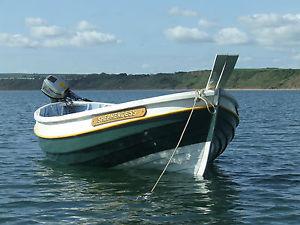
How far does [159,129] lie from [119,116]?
1124 millimetres

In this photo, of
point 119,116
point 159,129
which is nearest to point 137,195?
point 159,129

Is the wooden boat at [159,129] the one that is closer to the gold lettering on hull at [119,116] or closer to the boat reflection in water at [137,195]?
the gold lettering on hull at [119,116]

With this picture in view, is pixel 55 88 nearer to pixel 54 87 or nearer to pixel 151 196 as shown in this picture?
pixel 54 87

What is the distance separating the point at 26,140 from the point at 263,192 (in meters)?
14.4

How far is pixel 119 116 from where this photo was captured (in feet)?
39.4

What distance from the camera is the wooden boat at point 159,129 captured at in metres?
11.5

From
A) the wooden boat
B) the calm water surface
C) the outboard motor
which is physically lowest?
the calm water surface

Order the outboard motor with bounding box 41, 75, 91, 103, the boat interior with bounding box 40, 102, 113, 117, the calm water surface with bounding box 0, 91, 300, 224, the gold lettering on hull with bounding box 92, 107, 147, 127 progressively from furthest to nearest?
the boat interior with bounding box 40, 102, 113, 117 → the outboard motor with bounding box 41, 75, 91, 103 → the gold lettering on hull with bounding box 92, 107, 147, 127 → the calm water surface with bounding box 0, 91, 300, 224

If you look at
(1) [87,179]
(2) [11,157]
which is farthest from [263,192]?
(2) [11,157]

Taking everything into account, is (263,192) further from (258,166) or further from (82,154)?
(82,154)

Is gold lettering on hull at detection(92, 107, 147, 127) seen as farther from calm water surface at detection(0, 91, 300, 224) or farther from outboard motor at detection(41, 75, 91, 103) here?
outboard motor at detection(41, 75, 91, 103)

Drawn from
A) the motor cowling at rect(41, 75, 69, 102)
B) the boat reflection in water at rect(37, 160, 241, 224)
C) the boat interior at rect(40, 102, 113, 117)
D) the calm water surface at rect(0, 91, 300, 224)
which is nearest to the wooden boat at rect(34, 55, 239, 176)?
the boat reflection in water at rect(37, 160, 241, 224)

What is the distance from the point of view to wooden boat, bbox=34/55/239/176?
11484 millimetres

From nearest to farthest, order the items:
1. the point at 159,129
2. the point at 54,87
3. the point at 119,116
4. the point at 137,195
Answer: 1. the point at 137,195
2. the point at 159,129
3. the point at 119,116
4. the point at 54,87
